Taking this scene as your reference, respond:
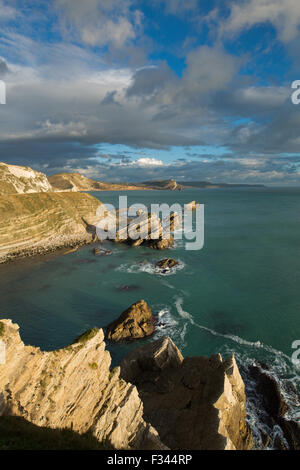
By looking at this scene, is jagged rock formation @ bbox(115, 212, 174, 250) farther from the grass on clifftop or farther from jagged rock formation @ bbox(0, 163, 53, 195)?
the grass on clifftop

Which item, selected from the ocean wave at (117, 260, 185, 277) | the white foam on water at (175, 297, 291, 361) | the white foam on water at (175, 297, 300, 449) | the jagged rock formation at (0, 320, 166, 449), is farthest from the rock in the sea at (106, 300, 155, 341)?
the ocean wave at (117, 260, 185, 277)

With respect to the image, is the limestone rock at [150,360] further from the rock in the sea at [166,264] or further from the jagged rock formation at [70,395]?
the rock in the sea at [166,264]

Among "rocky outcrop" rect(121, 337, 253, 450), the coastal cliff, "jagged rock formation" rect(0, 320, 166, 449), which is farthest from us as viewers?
"rocky outcrop" rect(121, 337, 253, 450)

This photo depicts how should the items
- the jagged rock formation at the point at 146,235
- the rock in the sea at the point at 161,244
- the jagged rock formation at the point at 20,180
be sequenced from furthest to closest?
1. the jagged rock formation at the point at 20,180
2. the jagged rock formation at the point at 146,235
3. the rock in the sea at the point at 161,244

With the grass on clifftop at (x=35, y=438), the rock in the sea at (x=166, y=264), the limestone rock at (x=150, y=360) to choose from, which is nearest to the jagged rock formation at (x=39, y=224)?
the rock in the sea at (x=166, y=264)

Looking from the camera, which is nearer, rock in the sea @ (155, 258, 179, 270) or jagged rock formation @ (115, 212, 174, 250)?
rock in the sea @ (155, 258, 179, 270)

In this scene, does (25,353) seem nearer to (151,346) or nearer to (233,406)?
(151,346)
